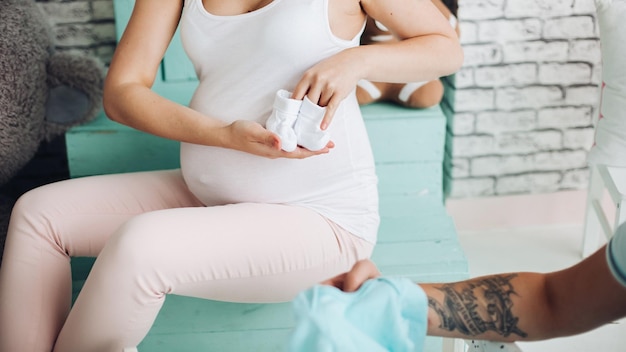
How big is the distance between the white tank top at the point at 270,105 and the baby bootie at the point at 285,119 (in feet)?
0.29

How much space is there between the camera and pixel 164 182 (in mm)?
1656

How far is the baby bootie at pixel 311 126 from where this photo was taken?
1406 mm

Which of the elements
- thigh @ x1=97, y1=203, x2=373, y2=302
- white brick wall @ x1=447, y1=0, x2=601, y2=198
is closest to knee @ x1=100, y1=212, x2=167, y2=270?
thigh @ x1=97, y1=203, x2=373, y2=302

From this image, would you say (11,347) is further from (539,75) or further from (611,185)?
(539,75)

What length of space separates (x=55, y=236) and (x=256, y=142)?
446 millimetres

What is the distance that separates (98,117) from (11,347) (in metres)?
0.81

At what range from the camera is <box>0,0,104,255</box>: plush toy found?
1.88 m

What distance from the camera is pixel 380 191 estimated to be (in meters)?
2.07

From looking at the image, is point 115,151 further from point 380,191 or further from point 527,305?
point 527,305

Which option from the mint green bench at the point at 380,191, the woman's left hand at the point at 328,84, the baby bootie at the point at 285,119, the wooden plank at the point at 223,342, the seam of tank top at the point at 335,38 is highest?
the seam of tank top at the point at 335,38

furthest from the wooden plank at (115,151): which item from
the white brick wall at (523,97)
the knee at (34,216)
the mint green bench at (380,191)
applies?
the white brick wall at (523,97)

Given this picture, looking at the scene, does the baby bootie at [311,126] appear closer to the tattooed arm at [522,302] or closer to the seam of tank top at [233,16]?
the seam of tank top at [233,16]

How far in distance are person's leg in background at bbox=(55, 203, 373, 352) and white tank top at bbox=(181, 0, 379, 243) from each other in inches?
2.0

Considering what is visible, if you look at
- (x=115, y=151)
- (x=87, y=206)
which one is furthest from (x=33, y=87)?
(x=87, y=206)
